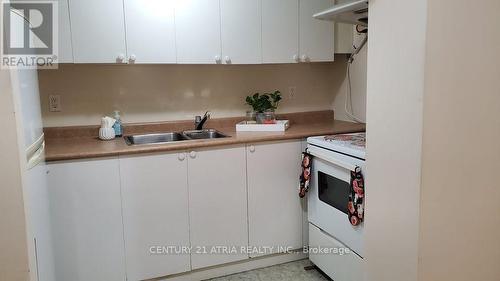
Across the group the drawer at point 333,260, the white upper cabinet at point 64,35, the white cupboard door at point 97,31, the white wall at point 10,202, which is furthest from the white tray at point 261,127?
the white wall at point 10,202

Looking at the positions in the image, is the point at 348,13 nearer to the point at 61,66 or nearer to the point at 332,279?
the point at 332,279

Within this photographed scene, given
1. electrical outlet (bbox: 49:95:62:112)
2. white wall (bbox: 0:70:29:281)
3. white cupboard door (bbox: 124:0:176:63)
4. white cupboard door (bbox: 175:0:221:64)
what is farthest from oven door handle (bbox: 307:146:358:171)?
electrical outlet (bbox: 49:95:62:112)

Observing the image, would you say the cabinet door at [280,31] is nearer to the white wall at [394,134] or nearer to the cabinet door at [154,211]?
the cabinet door at [154,211]

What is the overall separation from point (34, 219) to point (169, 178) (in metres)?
0.79

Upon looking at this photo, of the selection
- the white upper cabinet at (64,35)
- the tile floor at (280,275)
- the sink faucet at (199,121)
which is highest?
the white upper cabinet at (64,35)

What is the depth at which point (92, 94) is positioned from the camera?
248cm

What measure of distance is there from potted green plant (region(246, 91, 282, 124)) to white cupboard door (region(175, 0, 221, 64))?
455 millimetres

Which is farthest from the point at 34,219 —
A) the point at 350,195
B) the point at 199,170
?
the point at 350,195

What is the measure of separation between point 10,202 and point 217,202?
47.0 inches

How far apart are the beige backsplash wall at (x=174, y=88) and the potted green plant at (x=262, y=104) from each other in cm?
16

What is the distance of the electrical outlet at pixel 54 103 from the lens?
2385 millimetres

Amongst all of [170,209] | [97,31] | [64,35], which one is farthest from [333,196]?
[64,35]

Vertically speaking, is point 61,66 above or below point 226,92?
above

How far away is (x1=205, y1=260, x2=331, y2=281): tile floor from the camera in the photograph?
2.34m
